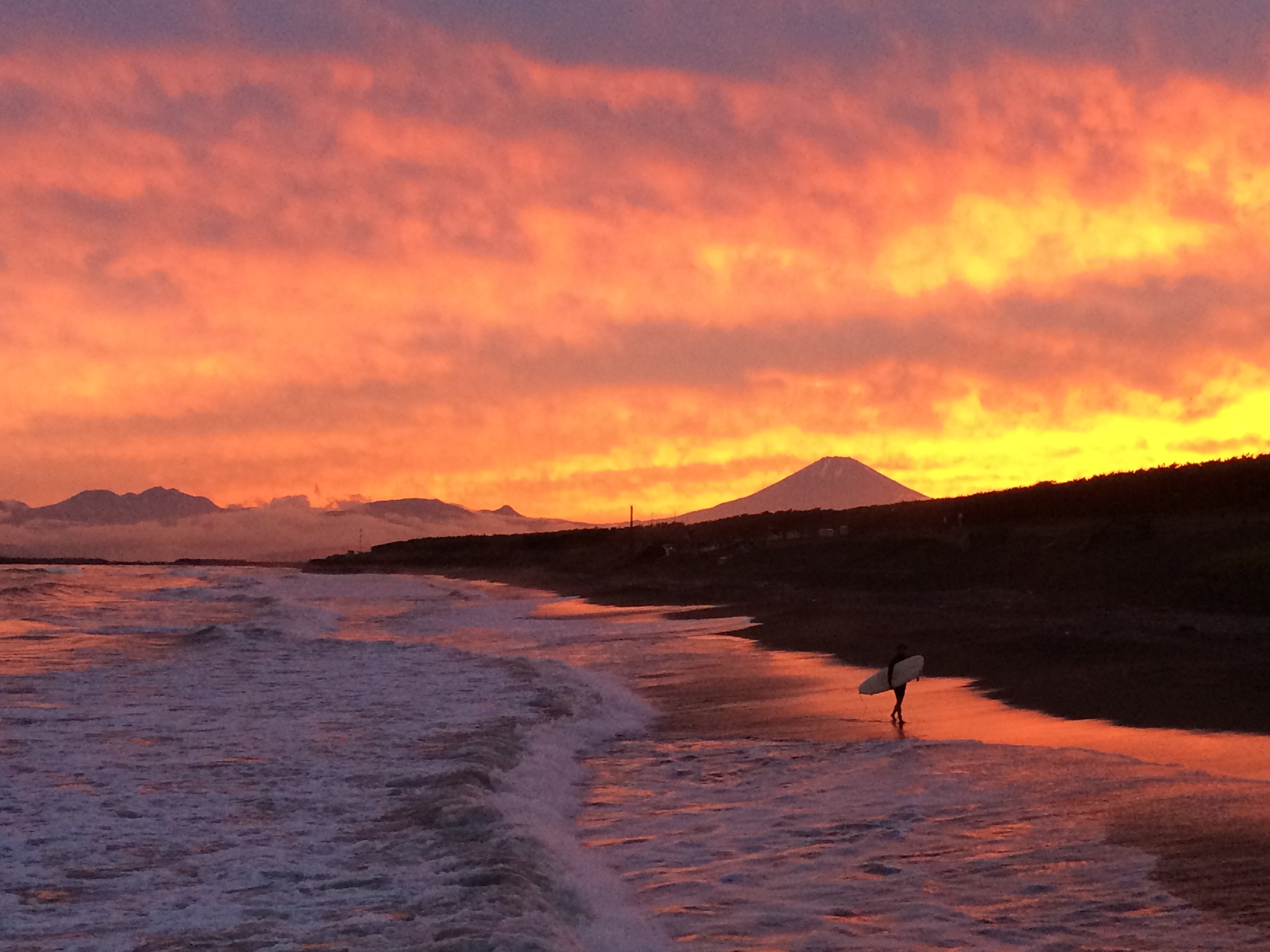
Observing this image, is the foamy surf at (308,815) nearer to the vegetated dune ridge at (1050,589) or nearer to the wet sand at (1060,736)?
the wet sand at (1060,736)

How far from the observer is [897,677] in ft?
62.1

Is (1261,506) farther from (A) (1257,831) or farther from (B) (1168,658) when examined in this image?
(A) (1257,831)

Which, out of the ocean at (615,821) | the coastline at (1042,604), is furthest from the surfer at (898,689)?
the coastline at (1042,604)

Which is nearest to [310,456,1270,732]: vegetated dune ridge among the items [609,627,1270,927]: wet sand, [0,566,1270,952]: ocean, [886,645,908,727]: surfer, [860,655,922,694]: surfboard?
[609,627,1270,927]: wet sand

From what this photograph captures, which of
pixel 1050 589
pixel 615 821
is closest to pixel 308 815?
pixel 615 821

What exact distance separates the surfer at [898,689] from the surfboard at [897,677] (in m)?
0.02

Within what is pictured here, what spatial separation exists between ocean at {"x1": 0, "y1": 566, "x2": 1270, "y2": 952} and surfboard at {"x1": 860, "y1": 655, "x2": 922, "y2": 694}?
44cm

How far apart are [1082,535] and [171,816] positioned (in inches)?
2028

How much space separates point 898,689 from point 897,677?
0.20 metres

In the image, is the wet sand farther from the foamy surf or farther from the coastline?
the foamy surf

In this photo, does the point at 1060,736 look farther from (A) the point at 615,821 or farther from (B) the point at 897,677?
(A) the point at 615,821

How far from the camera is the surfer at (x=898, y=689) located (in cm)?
1859

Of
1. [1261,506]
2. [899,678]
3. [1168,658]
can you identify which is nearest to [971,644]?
[1168,658]

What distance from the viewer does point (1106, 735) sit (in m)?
16.1
